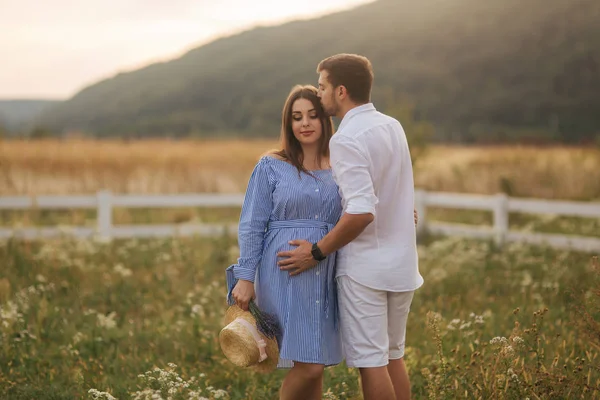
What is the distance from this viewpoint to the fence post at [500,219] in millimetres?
10828

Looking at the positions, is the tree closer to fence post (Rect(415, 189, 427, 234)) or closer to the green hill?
fence post (Rect(415, 189, 427, 234))

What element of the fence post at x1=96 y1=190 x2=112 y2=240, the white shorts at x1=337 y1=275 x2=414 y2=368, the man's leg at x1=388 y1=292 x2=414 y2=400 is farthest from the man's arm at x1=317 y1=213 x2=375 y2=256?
the fence post at x1=96 y1=190 x2=112 y2=240

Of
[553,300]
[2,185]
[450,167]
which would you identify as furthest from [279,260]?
[450,167]

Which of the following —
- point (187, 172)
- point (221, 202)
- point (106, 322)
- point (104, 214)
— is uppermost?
point (187, 172)

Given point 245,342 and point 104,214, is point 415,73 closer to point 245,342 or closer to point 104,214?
point 104,214

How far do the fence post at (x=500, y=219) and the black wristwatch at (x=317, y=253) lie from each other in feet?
25.6

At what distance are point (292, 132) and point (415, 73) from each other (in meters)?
101

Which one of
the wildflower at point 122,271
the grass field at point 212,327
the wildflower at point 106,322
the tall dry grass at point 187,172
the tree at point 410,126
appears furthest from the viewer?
the tall dry grass at point 187,172

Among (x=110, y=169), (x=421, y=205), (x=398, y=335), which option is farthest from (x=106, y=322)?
(x=110, y=169)

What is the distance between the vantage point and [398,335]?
12.1ft

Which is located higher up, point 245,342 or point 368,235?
point 368,235

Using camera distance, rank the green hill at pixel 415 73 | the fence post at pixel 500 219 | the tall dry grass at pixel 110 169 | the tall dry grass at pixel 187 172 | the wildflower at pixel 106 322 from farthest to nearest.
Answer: the green hill at pixel 415 73
the tall dry grass at pixel 187 172
the tall dry grass at pixel 110 169
the fence post at pixel 500 219
the wildflower at pixel 106 322

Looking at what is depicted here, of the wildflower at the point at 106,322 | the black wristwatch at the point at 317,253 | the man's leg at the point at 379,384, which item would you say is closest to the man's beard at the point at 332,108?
the black wristwatch at the point at 317,253

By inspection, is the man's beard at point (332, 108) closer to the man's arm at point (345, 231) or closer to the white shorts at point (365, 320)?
the man's arm at point (345, 231)
